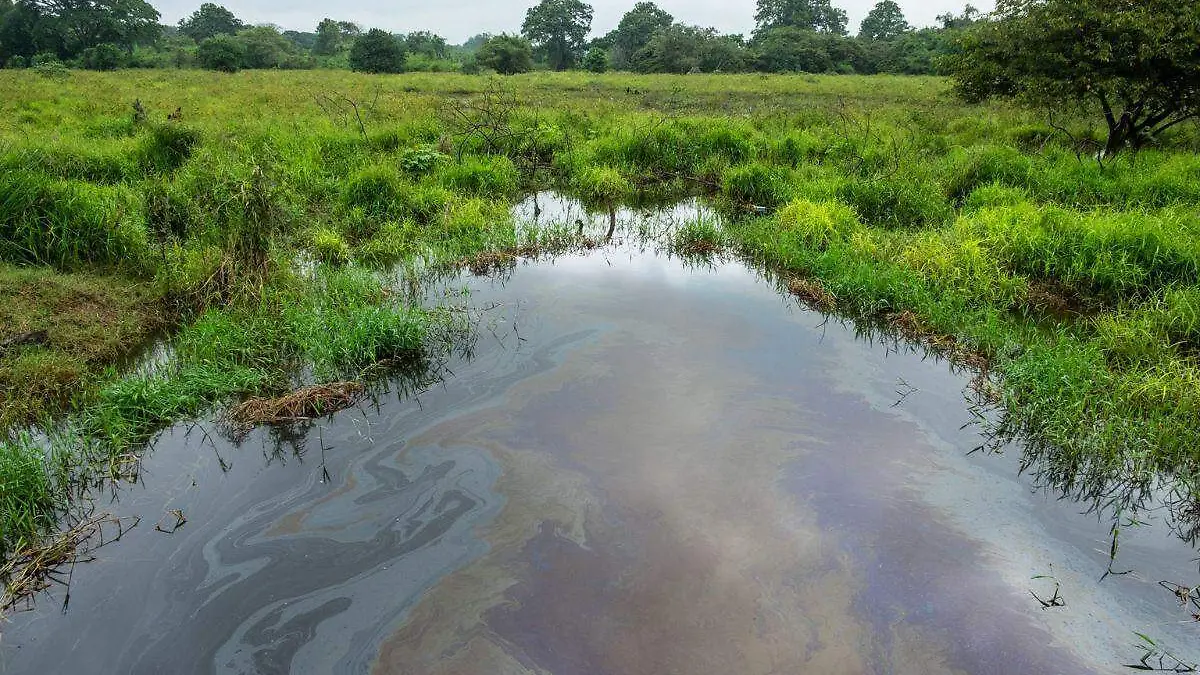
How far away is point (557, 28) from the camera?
5712cm

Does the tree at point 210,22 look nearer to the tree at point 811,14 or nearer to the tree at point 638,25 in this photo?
the tree at point 638,25

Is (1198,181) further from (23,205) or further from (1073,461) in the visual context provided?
(23,205)

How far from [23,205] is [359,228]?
3.44 m

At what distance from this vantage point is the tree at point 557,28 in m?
56.9

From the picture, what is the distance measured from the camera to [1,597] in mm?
3334

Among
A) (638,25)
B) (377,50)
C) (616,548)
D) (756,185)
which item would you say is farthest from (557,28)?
(616,548)

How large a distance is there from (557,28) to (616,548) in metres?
60.6

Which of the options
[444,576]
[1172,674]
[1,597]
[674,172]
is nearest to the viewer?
[1172,674]

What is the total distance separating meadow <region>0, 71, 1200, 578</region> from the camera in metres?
4.74

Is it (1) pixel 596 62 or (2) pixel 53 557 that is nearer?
(2) pixel 53 557

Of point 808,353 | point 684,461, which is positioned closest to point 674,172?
point 808,353

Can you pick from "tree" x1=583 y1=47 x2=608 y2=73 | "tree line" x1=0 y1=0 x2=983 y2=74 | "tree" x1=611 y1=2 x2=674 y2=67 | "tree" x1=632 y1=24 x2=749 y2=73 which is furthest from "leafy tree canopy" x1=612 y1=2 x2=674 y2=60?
"tree" x1=632 y1=24 x2=749 y2=73

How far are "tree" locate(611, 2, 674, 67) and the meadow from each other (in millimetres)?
46672

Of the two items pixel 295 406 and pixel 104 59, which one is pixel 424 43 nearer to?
pixel 104 59
